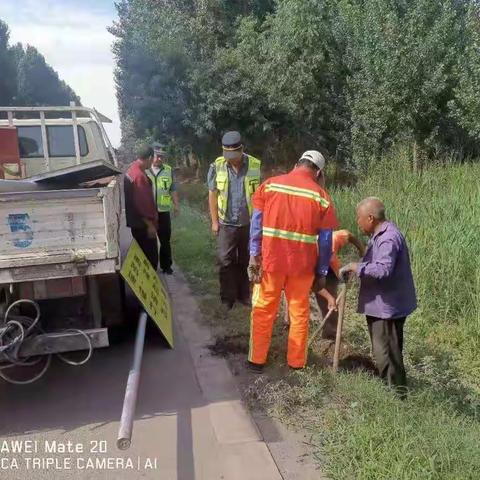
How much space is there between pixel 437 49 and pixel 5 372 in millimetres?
11095

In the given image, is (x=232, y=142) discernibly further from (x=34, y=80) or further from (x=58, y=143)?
(x=34, y=80)

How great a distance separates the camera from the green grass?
2.74 meters

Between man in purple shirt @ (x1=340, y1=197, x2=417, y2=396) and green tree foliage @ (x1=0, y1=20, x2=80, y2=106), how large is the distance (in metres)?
32.6

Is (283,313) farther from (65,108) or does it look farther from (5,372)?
(65,108)

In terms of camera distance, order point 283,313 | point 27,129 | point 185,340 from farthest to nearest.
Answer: point 27,129, point 283,313, point 185,340

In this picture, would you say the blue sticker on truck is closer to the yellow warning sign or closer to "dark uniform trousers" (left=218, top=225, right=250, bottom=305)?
the yellow warning sign

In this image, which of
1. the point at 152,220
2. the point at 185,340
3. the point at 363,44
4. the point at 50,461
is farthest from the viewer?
the point at 363,44

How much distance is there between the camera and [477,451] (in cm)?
271

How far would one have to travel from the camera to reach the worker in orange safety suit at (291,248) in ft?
12.3

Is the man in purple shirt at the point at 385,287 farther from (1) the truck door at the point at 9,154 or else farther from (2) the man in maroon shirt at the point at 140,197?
(1) the truck door at the point at 9,154

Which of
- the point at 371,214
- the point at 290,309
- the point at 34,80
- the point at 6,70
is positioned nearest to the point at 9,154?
the point at 290,309

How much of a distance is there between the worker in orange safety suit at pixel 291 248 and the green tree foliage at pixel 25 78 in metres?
31.9

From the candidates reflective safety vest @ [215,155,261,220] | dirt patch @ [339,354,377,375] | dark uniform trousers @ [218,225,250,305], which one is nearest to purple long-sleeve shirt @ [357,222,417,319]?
dirt patch @ [339,354,377,375]

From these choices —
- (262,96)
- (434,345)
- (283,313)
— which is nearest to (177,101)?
(262,96)
